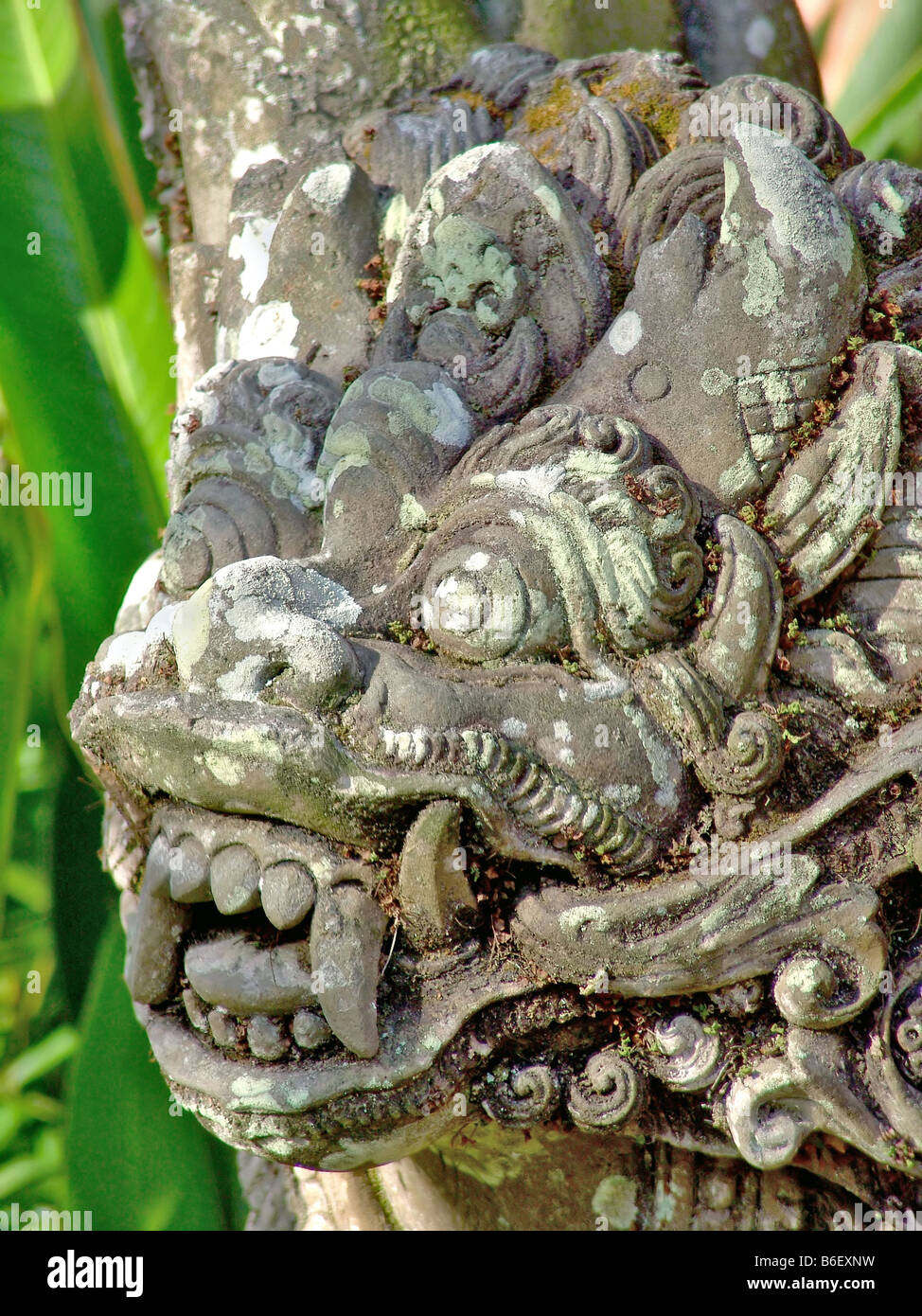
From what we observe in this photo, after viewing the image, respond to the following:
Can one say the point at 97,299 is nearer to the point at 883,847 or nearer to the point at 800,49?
the point at 800,49

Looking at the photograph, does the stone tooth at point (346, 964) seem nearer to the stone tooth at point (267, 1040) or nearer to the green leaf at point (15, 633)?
the stone tooth at point (267, 1040)

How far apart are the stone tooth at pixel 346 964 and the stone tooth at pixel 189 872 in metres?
0.16

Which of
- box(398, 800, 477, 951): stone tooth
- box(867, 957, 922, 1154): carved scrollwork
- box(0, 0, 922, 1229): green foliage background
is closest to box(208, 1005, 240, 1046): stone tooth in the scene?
box(398, 800, 477, 951): stone tooth

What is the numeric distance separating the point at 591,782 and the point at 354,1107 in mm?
496

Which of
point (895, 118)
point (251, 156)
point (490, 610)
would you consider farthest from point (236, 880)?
point (895, 118)

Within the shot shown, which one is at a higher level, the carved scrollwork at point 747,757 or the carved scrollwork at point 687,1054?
the carved scrollwork at point 747,757

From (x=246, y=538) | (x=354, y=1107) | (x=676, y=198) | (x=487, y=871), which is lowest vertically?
(x=354, y=1107)

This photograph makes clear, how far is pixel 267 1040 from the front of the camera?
1.58 m

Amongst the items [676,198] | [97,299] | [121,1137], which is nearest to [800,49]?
[676,198]

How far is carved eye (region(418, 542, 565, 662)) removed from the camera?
5.18 ft

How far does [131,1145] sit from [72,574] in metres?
1.36

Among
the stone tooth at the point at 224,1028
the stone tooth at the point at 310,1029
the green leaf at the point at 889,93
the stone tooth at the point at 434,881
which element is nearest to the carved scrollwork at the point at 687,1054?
the stone tooth at the point at 434,881

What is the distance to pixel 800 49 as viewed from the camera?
288 centimetres

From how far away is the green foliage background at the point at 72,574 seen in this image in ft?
9.60
